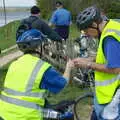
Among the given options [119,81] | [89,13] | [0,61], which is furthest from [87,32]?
[0,61]

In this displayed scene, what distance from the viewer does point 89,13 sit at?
17.4 feet

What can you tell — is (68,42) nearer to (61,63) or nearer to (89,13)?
(61,63)

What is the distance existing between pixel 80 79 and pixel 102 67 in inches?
266

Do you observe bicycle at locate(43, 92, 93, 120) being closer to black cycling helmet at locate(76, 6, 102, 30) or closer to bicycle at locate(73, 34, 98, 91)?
black cycling helmet at locate(76, 6, 102, 30)

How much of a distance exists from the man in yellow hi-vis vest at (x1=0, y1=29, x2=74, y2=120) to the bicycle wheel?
2761mm

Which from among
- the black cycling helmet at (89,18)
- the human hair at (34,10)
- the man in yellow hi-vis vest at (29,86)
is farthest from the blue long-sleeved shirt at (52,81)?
the human hair at (34,10)

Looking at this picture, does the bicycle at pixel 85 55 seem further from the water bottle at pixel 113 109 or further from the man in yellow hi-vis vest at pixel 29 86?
the man in yellow hi-vis vest at pixel 29 86

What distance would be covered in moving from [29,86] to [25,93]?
0.07 meters

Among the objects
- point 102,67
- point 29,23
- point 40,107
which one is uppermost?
point 102,67

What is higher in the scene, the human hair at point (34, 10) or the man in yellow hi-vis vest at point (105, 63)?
the man in yellow hi-vis vest at point (105, 63)

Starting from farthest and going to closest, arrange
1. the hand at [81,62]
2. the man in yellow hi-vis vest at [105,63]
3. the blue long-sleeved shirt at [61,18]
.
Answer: the blue long-sleeved shirt at [61,18] → the hand at [81,62] → the man in yellow hi-vis vest at [105,63]

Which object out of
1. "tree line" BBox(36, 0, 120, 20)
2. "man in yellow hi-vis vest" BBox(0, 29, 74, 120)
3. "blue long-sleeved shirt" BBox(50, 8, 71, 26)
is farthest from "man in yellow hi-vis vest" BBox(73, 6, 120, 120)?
"tree line" BBox(36, 0, 120, 20)

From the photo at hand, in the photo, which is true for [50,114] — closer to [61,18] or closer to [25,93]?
[25,93]

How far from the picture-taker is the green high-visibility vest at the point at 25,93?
4.91m
